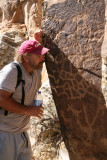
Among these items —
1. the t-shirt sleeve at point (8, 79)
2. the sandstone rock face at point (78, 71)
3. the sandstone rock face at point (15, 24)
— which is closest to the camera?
the t-shirt sleeve at point (8, 79)

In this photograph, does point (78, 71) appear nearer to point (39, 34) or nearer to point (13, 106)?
point (39, 34)

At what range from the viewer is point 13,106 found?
71.2 inches

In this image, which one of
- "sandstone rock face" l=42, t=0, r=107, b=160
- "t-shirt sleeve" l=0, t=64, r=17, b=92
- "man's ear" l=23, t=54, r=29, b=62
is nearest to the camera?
"t-shirt sleeve" l=0, t=64, r=17, b=92

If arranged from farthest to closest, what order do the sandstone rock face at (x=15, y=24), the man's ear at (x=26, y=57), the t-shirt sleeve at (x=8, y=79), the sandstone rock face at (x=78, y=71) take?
the sandstone rock face at (x=15, y=24) → the sandstone rock face at (x=78, y=71) → the man's ear at (x=26, y=57) → the t-shirt sleeve at (x=8, y=79)

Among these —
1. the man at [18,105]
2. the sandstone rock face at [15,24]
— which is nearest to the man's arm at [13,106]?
the man at [18,105]

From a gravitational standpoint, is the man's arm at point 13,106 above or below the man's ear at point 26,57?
below

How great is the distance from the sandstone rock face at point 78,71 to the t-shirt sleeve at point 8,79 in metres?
0.72

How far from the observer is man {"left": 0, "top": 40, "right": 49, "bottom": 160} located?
1.78 meters

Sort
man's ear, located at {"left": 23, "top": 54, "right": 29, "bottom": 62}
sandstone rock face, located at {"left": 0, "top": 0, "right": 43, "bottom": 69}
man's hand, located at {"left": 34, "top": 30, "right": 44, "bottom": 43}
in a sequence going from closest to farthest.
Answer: man's ear, located at {"left": 23, "top": 54, "right": 29, "bottom": 62} → man's hand, located at {"left": 34, "top": 30, "right": 44, "bottom": 43} → sandstone rock face, located at {"left": 0, "top": 0, "right": 43, "bottom": 69}

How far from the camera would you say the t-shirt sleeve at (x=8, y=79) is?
1.75 metres

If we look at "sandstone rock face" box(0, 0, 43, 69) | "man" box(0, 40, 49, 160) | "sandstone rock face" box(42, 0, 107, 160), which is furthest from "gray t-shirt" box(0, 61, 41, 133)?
"sandstone rock face" box(0, 0, 43, 69)

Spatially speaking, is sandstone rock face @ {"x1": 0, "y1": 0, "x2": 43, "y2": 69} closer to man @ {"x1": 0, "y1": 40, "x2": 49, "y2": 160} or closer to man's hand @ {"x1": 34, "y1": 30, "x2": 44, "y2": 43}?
man's hand @ {"x1": 34, "y1": 30, "x2": 44, "y2": 43}

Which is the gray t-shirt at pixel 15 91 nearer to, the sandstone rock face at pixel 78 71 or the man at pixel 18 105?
the man at pixel 18 105

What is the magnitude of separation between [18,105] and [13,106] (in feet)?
0.15
